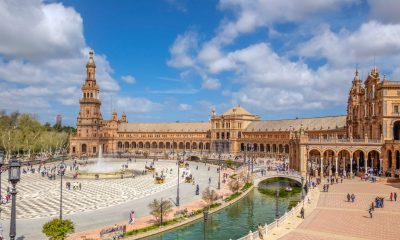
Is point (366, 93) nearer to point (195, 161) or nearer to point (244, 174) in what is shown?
point (244, 174)

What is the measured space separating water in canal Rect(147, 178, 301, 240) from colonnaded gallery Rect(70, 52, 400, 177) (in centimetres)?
853

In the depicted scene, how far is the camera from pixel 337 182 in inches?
2080

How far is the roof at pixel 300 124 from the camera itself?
3683 inches

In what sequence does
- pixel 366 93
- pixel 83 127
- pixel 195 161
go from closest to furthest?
pixel 366 93
pixel 195 161
pixel 83 127

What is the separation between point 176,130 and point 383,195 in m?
97.1

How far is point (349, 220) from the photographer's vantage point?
3105cm

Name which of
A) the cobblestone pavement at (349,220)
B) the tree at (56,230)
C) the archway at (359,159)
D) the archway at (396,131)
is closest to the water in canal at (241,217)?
the cobblestone pavement at (349,220)

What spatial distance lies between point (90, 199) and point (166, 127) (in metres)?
93.9

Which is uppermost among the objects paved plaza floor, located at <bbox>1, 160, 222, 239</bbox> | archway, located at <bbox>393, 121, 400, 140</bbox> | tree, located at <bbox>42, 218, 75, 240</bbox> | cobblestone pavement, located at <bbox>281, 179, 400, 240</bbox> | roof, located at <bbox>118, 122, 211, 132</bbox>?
roof, located at <bbox>118, 122, 211, 132</bbox>

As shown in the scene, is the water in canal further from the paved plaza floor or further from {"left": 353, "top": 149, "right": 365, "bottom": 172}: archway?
{"left": 353, "top": 149, "right": 365, "bottom": 172}: archway

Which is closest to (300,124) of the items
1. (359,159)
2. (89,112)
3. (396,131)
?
(359,159)

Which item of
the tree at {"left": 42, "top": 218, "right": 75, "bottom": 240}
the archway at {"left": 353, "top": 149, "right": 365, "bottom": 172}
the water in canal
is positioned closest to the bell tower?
the water in canal

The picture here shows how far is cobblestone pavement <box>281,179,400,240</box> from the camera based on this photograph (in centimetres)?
2664

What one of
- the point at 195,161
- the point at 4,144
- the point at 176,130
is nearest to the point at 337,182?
the point at 195,161
